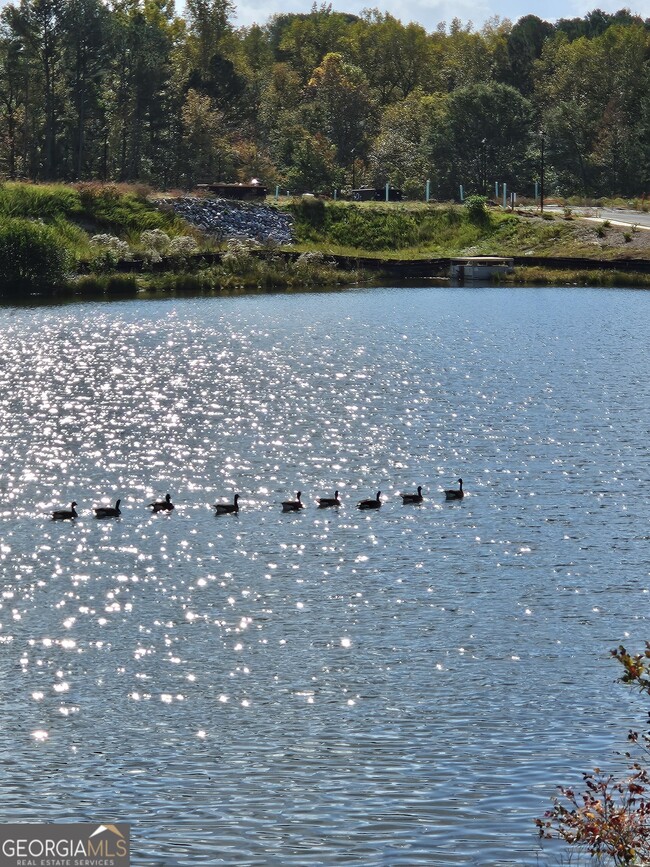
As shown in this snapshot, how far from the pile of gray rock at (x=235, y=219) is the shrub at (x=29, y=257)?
82.5ft

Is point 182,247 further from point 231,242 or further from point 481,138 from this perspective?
point 481,138

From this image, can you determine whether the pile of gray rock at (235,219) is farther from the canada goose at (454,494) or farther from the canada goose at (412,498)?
the canada goose at (412,498)

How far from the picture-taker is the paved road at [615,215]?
13331 centimetres

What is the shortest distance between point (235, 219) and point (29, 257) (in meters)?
33.6

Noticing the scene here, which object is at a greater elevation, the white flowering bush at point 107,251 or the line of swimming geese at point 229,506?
the white flowering bush at point 107,251

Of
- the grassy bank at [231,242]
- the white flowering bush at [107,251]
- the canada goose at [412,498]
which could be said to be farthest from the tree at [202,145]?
the canada goose at [412,498]

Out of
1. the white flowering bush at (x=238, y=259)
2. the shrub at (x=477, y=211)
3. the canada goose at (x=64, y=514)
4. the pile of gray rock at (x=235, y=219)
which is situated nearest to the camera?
the canada goose at (x=64, y=514)

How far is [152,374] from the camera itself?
71062 mm

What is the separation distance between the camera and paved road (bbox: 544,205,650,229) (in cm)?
13331

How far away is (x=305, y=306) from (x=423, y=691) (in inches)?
2973

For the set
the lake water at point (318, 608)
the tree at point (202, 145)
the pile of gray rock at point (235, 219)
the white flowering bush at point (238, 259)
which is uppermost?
the tree at point (202, 145)

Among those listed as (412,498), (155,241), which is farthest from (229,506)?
(155,241)

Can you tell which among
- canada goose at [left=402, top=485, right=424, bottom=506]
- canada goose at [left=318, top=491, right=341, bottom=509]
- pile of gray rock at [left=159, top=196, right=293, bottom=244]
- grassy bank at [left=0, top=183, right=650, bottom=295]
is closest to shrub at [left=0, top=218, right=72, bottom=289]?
grassy bank at [left=0, top=183, right=650, bottom=295]

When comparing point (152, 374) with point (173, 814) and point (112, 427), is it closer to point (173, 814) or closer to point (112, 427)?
point (112, 427)
